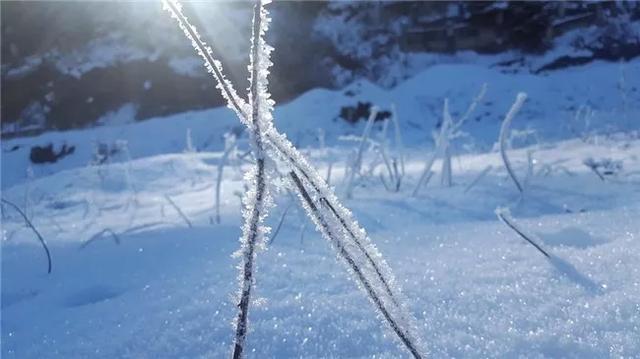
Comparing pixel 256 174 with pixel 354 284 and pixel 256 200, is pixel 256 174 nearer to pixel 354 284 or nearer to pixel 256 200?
pixel 256 200

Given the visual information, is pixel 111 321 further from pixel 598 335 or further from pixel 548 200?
pixel 548 200

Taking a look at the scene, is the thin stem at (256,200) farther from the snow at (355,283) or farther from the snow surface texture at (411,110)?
the snow surface texture at (411,110)

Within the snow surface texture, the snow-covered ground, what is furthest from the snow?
the snow surface texture

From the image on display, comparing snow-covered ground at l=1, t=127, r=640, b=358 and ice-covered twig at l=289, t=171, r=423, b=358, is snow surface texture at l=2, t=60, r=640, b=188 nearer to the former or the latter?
snow-covered ground at l=1, t=127, r=640, b=358

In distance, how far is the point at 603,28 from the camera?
13.1 metres

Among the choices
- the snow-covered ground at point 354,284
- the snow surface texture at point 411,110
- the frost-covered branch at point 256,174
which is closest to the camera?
the frost-covered branch at point 256,174

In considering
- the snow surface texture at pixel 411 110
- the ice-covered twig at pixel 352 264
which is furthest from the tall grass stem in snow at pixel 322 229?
the snow surface texture at pixel 411 110

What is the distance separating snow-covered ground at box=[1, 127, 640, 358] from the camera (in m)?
0.74

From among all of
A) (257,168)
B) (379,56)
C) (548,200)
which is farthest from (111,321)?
(379,56)

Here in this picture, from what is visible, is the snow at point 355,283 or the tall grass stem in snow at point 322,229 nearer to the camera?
the tall grass stem in snow at point 322,229

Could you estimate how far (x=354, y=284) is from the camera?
99 cm

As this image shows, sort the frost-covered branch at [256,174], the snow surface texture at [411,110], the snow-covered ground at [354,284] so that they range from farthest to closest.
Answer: the snow surface texture at [411,110] → the snow-covered ground at [354,284] → the frost-covered branch at [256,174]

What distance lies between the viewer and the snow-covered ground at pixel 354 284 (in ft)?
2.44

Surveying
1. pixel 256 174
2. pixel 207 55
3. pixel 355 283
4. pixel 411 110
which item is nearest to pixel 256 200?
pixel 256 174
